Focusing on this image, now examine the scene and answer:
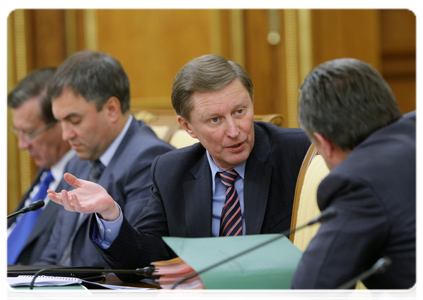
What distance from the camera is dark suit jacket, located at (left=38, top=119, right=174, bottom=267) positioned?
1.98 metres

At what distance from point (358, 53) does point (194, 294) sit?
2.85 metres

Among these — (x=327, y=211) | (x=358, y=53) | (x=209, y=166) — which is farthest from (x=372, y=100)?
(x=358, y=53)

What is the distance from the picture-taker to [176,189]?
1662 millimetres

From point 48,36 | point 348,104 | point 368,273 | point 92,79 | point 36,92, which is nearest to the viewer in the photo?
point 368,273

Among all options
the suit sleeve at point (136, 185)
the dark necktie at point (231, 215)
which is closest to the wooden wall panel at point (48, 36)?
the suit sleeve at point (136, 185)

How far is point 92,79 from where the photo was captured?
2.26 meters

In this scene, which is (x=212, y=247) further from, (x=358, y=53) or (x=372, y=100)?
(x=358, y=53)

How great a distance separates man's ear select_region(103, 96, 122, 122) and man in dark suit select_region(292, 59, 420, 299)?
4.52 ft

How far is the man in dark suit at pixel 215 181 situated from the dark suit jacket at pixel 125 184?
0.30 metres

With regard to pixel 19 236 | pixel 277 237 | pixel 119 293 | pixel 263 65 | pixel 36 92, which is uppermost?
pixel 263 65

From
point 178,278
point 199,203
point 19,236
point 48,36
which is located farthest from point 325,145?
point 48,36

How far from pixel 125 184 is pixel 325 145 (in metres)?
1.12

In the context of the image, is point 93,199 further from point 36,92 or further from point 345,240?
point 36,92

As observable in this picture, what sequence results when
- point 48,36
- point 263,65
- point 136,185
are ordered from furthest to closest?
point 48,36 → point 263,65 → point 136,185
